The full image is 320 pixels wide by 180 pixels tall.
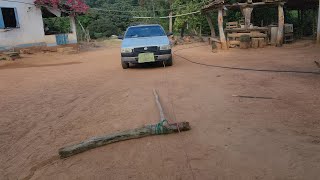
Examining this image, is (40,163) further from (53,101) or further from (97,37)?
(97,37)

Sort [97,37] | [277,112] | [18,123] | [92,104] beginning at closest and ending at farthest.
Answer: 1. [277,112]
2. [18,123]
3. [92,104]
4. [97,37]

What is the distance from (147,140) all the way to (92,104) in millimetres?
2668

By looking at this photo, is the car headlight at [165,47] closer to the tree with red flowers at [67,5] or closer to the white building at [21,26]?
the white building at [21,26]

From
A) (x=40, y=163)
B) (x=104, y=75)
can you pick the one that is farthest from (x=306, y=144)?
(x=104, y=75)

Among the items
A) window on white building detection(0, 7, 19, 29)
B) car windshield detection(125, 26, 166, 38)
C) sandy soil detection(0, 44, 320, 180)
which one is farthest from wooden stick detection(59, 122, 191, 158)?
window on white building detection(0, 7, 19, 29)

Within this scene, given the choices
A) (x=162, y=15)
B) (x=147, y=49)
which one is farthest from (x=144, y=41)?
(x=162, y=15)

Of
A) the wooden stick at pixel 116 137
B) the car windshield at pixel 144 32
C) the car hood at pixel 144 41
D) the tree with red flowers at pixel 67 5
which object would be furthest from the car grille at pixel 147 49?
the tree with red flowers at pixel 67 5

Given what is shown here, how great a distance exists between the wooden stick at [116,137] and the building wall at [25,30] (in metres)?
15.2

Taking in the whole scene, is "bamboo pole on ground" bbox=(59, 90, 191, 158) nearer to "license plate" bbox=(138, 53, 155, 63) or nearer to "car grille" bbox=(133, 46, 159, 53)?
"license plate" bbox=(138, 53, 155, 63)

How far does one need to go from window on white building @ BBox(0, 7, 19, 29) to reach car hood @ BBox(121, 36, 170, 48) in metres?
9.47

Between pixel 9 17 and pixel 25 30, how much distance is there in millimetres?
1270

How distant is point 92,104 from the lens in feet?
22.8

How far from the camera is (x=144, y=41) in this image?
11.4m

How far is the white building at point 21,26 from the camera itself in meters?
17.4
